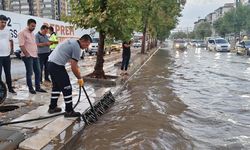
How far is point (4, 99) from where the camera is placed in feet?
25.7

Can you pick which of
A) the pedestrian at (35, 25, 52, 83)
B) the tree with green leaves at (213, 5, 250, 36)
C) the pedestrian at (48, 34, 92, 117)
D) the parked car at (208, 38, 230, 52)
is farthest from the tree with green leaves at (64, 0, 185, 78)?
the tree with green leaves at (213, 5, 250, 36)

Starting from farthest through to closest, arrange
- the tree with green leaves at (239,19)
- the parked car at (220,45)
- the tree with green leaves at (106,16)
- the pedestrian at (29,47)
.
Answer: the tree with green leaves at (239,19) → the parked car at (220,45) → the tree with green leaves at (106,16) → the pedestrian at (29,47)

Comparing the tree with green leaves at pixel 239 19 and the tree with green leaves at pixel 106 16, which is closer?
the tree with green leaves at pixel 106 16

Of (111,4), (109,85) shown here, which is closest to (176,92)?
(109,85)

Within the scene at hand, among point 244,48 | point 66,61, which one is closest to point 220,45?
point 244,48

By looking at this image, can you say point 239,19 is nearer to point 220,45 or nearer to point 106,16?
point 220,45

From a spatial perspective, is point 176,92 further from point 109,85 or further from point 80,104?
point 80,104

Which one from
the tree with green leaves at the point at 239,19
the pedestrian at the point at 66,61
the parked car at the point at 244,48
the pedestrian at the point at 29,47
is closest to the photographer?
the pedestrian at the point at 66,61

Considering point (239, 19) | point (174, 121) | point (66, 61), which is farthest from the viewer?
point (239, 19)

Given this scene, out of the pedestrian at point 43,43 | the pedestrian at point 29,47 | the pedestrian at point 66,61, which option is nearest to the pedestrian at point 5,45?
the pedestrian at point 29,47

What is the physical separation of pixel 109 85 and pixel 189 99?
10.4ft

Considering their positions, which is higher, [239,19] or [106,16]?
[239,19]

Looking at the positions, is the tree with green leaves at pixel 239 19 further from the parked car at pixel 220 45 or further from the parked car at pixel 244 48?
the parked car at pixel 244 48

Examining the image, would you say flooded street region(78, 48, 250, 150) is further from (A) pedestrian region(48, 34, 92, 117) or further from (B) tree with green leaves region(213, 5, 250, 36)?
(B) tree with green leaves region(213, 5, 250, 36)
